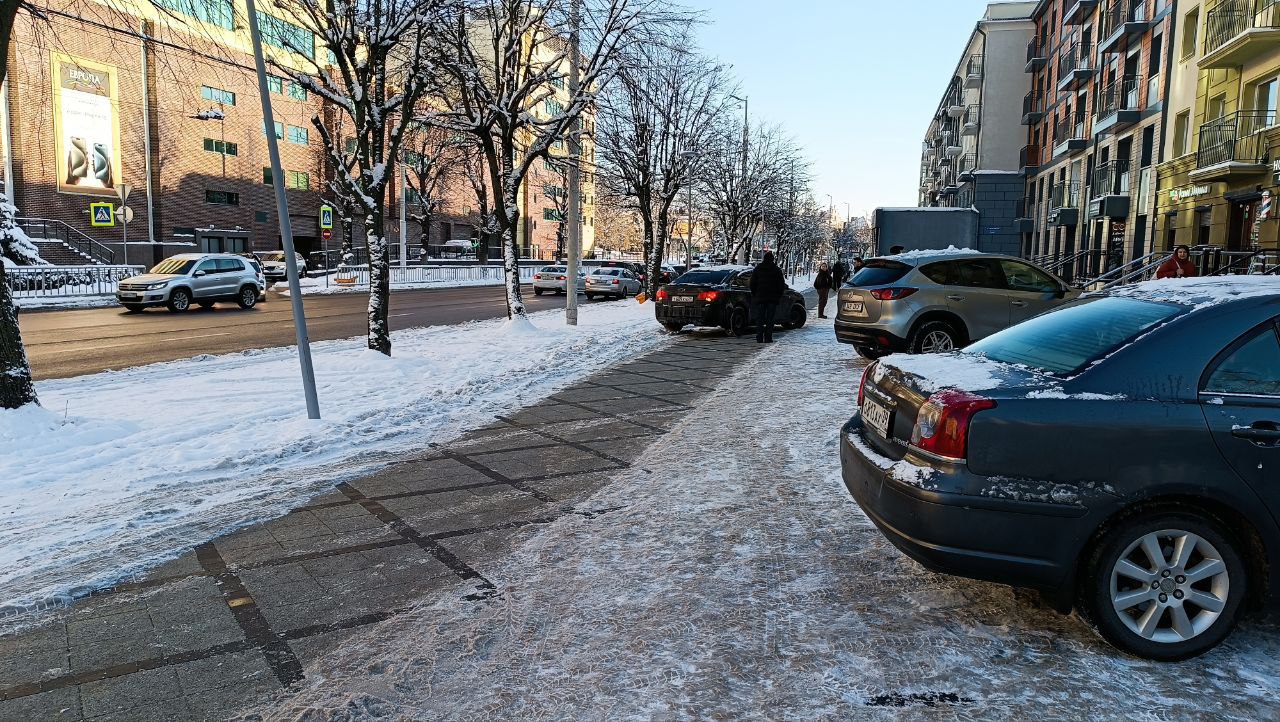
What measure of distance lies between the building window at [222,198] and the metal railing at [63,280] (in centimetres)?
2325

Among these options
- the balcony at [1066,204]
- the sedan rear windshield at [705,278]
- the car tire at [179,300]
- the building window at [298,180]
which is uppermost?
the building window at [298,180]

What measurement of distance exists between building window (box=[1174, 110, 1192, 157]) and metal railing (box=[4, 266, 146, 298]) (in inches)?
1356

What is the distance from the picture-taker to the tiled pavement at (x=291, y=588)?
9.73 feet

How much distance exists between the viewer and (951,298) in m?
11.0

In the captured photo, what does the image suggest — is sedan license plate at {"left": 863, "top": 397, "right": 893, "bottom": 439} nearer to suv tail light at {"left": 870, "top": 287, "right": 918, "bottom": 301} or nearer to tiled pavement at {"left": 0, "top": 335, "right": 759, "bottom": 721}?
tiled pavement at {"left": 0, "top": 335, "right": 759, "bottom": 721}

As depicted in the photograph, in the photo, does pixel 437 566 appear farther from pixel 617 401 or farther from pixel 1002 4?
pixel 1002 4

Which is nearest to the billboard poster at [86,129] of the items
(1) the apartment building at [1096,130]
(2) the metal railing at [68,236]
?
(2) the metal railing at [68,236]

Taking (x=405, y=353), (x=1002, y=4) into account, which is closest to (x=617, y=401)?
(x=405, y=353)

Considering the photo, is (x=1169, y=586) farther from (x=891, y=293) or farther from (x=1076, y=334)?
(x=891, y=293)

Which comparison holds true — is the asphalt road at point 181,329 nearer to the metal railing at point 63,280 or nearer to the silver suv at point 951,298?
the metal railing at point 63,280

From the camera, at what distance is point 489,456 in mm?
6520

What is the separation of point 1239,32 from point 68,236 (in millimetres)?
47709

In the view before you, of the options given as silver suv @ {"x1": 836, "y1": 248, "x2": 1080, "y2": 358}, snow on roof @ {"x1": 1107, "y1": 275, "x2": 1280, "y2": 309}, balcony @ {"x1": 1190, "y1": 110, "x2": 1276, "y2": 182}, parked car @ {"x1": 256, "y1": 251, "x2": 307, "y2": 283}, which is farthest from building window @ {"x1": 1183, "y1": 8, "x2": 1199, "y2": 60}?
parked car @ {"x1": 256, "y1": 251, "x2": 307, "y2": 283}

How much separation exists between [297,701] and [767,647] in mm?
1805
